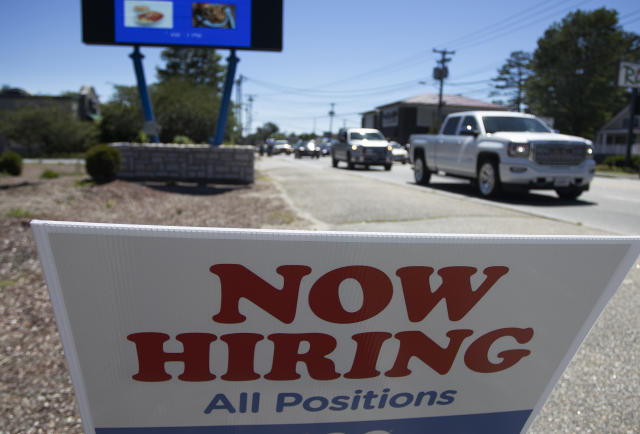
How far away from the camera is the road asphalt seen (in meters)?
2.42

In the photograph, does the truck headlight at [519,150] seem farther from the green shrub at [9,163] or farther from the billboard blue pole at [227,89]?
the green shrub at [9,163]

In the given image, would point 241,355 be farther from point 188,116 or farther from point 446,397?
point 188,116

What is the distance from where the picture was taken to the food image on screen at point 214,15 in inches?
502

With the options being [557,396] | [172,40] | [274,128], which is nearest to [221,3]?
[172,40]

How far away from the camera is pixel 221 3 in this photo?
12711 millimetres

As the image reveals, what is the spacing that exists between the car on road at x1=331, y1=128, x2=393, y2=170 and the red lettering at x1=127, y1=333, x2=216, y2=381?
809 inches

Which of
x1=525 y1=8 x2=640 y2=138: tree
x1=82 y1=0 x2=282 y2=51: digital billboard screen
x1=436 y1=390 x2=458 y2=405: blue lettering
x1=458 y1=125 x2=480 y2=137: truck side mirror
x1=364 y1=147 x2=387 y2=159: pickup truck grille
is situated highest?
x1=525 y1=8 x2=640 y2=138: tree

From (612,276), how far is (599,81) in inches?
2308

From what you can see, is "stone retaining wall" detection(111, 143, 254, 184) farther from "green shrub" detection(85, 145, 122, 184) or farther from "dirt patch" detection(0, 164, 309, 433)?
"green shrub" detection(85, 145, 122, 184)

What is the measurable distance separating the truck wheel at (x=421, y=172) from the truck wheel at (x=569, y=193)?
3907 mm

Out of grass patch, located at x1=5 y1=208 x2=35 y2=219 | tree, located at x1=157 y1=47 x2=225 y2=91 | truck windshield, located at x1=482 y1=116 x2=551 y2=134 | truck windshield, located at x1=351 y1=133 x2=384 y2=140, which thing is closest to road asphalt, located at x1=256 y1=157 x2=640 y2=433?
truck windshield, located at x1=482 y1=116 x2=551 y2=134

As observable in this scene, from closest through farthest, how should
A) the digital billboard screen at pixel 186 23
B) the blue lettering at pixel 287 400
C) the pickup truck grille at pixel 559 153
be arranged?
1. the blue lettering at pixel 287 400
2. the pickup truck grille at pixel 559 153
3. the digital billboard screen at pixel 186 23

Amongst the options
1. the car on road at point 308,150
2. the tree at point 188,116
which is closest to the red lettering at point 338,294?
the tree at point 188,116

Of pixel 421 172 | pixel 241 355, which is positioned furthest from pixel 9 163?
pixel 241 355
